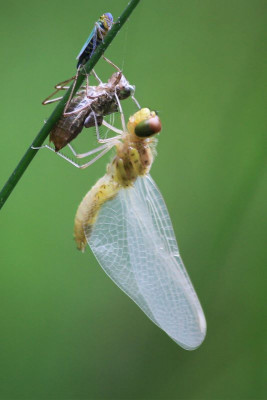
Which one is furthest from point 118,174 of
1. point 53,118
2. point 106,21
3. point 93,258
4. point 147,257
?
point 53,118

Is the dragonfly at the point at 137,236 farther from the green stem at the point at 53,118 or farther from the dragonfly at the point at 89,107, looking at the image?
the green stem at the point at 53,118

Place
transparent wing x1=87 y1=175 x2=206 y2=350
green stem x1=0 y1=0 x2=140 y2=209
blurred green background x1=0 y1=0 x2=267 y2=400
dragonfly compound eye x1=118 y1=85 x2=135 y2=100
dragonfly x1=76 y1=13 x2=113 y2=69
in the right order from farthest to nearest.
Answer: blurred green background x1=0 y1=0 x2=267 y2=400 < transparent wing x1=87 y1=175 x2=206 y2=350 < dragonfly compound eye x1=118 y1=85 x2=135 y2=100 < dragonfly x1=76 y1=13 x2=113 y2=69 < green stem x1=0 y1=0 x2=140 y2=209

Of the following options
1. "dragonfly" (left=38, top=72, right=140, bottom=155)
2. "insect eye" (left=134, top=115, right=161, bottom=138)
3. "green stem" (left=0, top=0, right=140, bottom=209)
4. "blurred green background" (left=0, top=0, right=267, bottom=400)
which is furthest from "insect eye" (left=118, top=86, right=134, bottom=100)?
"blurred green background" (left=0, top=0, right=267, bottom=400)

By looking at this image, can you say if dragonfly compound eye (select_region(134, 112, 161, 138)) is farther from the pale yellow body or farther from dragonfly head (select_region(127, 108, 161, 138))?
the pale yellow body

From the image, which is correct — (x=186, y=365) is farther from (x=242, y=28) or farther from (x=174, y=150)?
(x=242, y=28)

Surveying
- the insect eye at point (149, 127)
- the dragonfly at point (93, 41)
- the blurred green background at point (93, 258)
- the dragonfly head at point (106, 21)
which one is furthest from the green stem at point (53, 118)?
the blurred green background at point (93, 258)

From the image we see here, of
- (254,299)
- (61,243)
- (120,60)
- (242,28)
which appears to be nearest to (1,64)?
(120,60)
